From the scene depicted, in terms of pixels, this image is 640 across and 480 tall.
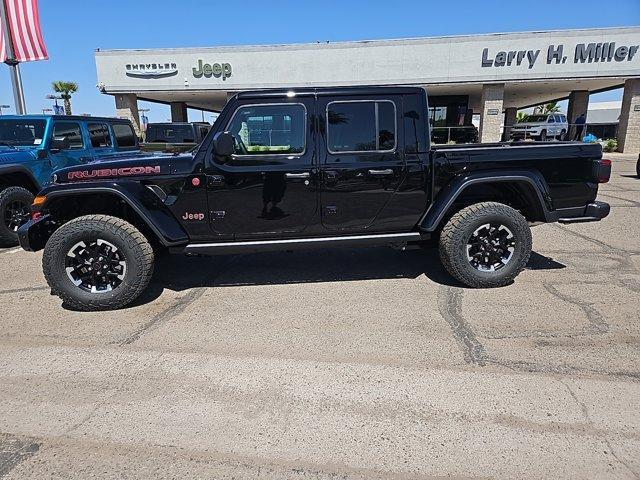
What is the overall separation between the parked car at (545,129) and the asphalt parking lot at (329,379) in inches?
928

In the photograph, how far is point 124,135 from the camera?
877 cm

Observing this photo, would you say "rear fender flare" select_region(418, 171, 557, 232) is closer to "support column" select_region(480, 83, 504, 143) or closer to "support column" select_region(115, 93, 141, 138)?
"support column" select_region(480, 83, 504, 143)

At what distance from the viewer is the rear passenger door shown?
4211mm

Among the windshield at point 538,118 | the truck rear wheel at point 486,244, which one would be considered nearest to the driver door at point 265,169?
the truck rear wheel at point 486,244

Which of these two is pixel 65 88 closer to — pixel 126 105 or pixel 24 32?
pixel 126 105

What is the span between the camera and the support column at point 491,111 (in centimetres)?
2305

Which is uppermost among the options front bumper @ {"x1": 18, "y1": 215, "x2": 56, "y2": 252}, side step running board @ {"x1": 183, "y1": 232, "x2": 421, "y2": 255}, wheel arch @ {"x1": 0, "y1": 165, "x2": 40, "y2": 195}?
wheel arch @ {"x1": 0, "y1": 165, "x2": 40, "y2": 195}

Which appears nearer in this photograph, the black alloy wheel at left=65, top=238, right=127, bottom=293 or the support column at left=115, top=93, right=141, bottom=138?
the black alloy wheel at left=65, top=238, right=127, bottom=293

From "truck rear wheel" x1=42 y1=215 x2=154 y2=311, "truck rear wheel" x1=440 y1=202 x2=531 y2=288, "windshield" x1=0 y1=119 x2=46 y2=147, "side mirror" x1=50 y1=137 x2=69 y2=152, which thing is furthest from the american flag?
"truck rear wheel" x1=440 y1=202 x2=531 y2=288

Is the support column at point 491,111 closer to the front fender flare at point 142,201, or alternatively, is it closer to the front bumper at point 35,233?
the front fender flare at point 142,201

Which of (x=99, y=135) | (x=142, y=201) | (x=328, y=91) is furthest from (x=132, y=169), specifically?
(x=99, y=135)

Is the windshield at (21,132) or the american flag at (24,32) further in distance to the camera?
the american flag at (24,32)

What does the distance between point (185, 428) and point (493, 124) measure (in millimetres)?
24730

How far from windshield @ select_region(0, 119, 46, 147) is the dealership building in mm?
16783
